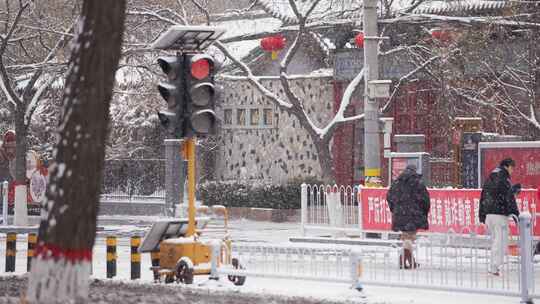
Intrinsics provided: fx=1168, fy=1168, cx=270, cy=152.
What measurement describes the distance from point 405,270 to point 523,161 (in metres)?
6.79

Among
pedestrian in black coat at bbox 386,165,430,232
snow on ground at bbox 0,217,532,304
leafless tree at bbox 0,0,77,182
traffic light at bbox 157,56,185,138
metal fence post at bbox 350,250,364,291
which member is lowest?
snow on ground at bbox 0,217,532,304

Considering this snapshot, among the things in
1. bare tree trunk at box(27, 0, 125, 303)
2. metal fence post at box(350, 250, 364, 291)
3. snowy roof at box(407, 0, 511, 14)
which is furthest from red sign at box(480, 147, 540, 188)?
bare tree trunk at box(27, 0, 125, 303)

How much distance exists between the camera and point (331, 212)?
24.4 meters

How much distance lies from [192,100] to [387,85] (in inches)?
288

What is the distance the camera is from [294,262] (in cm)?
1597

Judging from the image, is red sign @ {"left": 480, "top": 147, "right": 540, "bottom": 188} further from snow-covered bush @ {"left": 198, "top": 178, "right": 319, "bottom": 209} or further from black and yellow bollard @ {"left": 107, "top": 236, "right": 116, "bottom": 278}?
snow-covered bush @ {"left": 198, "top": 178, "right": 319, "bottom": 209}

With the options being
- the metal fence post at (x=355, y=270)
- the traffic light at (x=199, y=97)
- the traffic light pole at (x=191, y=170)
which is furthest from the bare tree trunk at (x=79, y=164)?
the traffic light pole at (x=191, y=170)

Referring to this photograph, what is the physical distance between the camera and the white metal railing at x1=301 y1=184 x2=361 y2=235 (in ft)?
78.9

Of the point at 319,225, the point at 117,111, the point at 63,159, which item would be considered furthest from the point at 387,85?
the point at 117,111

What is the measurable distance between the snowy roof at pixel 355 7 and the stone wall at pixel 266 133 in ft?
13.6

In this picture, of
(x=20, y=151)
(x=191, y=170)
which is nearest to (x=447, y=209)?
(x=191, y=170)

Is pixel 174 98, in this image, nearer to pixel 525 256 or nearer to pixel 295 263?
pixel 295 263

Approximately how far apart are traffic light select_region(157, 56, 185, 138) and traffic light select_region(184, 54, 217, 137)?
75mm

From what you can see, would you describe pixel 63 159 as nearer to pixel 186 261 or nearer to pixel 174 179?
pixel 186 261
